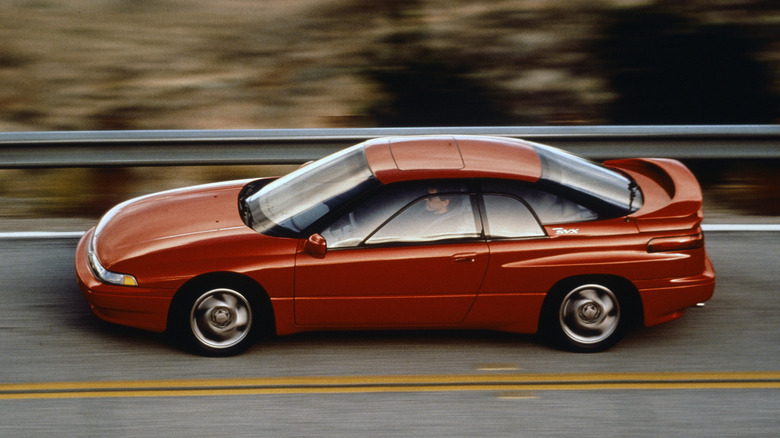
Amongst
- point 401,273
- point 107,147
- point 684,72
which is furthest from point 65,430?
point 684,72

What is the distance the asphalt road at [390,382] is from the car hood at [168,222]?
59 centimetres

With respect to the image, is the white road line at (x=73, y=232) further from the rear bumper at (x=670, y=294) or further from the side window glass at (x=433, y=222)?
the side window glass at (x=433, y=222)

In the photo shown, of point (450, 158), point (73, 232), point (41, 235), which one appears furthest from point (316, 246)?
point (41, 235)

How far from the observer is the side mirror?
513cm

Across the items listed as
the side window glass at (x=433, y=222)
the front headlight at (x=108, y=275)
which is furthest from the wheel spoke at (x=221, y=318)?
the side window glass at (x=433, y=222)

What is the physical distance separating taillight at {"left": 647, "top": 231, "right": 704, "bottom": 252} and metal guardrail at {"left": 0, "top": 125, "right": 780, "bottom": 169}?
9.27 ft

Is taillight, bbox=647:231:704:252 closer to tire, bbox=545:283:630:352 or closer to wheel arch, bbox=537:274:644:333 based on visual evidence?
wheel arch, bbox=537:274:644:333

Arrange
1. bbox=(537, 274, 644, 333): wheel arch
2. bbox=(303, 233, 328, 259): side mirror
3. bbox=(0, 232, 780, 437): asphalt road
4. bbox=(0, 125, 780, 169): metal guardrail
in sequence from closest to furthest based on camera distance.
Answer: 1. bbox=(0, 232, 780, 437): asphalt road
2. bbox=(303, 233, 328, 259): side mirror
3. bbox=(537, 274, 644, 333): wheel arch
4. bbox=(0, 125, 780, 169): metal guardrail

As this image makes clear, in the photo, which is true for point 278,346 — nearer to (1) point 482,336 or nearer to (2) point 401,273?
(2) point 401,273

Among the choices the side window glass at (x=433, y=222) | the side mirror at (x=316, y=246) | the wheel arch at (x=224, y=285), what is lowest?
the wheel arch at (x=224, y=285)

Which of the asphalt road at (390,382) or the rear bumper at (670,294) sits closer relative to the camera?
the asphalt road at (390,382)

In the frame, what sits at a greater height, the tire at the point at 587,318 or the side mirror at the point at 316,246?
the side mirror at the point at 316,246

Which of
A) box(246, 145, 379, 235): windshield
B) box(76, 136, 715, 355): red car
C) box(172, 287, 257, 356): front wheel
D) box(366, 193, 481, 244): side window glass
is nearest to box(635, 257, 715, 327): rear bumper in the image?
box(76, 136, 715, 355): red car

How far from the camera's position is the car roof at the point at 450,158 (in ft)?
17.7
